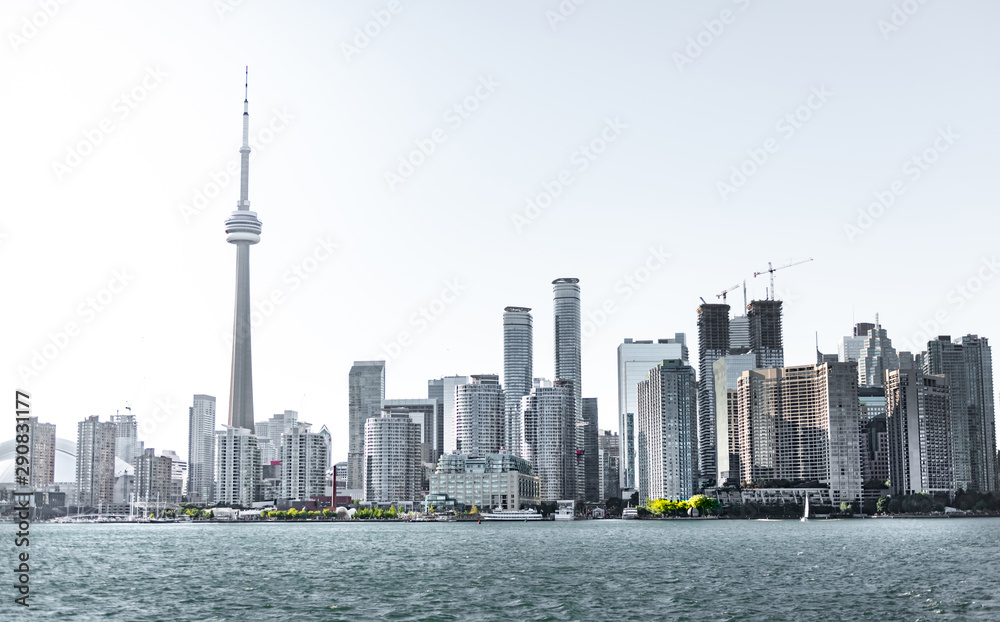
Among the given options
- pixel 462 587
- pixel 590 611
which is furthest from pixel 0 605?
pixel 590 611

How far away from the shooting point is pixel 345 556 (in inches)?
6398

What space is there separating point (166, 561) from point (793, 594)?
93.4 metres

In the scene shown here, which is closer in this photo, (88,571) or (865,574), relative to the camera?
(865,574)

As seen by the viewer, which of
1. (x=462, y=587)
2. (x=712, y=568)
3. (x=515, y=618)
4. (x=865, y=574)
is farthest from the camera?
(x=712, y=568)

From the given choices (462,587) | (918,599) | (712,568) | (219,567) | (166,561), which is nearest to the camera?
(918,599)

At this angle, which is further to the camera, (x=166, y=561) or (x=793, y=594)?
(x=166, y=561)

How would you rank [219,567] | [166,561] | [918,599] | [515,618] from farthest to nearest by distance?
[166,561] < [219,567] < [918,599] < [515,618]

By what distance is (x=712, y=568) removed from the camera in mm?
129875

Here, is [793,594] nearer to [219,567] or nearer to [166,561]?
[219,567]

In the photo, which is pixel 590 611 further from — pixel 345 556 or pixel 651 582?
pixel 345 556

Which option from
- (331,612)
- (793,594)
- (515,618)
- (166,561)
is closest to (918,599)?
(793,594)

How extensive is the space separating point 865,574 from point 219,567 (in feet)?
253

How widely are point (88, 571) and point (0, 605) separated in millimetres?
42741

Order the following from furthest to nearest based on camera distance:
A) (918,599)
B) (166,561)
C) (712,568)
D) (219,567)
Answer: (166,561), (219,567), (712,568), (918,599)
